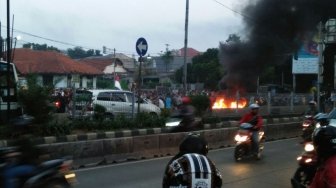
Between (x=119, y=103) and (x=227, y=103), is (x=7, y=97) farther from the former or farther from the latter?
(x=227, y=103)

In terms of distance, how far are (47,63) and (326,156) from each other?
53.2 meters

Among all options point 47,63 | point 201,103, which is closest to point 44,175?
point 201,103

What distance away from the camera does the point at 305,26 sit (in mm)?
28125

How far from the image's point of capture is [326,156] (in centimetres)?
314

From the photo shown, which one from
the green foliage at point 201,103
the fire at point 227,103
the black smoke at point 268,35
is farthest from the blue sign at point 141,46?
the fire at point 227,103

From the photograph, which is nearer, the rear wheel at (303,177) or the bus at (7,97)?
the rear wheel at (303,177)

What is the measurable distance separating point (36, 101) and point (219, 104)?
17.1 m

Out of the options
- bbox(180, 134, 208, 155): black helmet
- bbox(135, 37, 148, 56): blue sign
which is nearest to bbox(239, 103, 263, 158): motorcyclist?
bbox(135, 37, 148, 56): blue sign

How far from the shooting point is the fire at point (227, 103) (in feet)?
95.3

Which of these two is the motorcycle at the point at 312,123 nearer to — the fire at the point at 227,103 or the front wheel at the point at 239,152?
the front wheel at the point at 239,152

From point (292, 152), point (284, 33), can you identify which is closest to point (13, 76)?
point (292, 152)

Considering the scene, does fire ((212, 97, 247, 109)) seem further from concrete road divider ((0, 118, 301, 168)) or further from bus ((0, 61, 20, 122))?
bus ((0, 61, 20, 122))

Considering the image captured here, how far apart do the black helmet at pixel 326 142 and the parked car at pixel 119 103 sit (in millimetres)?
14319

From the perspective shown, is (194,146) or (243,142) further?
(243,142)
